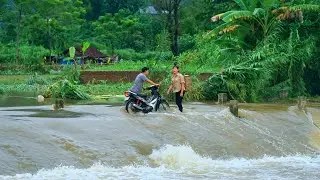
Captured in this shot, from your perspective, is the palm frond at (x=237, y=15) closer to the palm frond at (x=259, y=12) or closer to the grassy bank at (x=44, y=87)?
the palm frond at (x=259, y=12)

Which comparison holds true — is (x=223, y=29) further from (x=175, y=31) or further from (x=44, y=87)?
(x=175, y=31)

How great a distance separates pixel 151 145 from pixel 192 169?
1336 millimetres

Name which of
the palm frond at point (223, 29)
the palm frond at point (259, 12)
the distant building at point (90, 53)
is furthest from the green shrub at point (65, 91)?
the distant building at point (90, 53)

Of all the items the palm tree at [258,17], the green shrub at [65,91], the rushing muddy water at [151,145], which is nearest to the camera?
the rushing muddy water at [151,145]

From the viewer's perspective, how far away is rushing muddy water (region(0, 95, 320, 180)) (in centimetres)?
1323

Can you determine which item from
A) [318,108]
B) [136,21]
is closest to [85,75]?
[318,108]

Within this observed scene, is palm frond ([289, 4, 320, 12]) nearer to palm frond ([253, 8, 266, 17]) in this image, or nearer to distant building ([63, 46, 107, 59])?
palm frond ([253, 8, 266, 17])

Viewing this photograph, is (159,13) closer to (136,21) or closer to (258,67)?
(136,21)

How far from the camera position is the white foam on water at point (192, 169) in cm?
1287

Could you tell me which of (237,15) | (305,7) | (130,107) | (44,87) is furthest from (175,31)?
(130,107)

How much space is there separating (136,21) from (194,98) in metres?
33.1

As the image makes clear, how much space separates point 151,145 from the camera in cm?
1516

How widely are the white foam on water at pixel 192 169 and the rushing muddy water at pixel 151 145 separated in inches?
0.8

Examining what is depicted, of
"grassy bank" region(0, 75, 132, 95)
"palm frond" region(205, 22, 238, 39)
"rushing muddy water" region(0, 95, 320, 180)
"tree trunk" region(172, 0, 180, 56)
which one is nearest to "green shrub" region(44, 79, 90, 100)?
"grassy bank" region(0, 75, 132, 95)
